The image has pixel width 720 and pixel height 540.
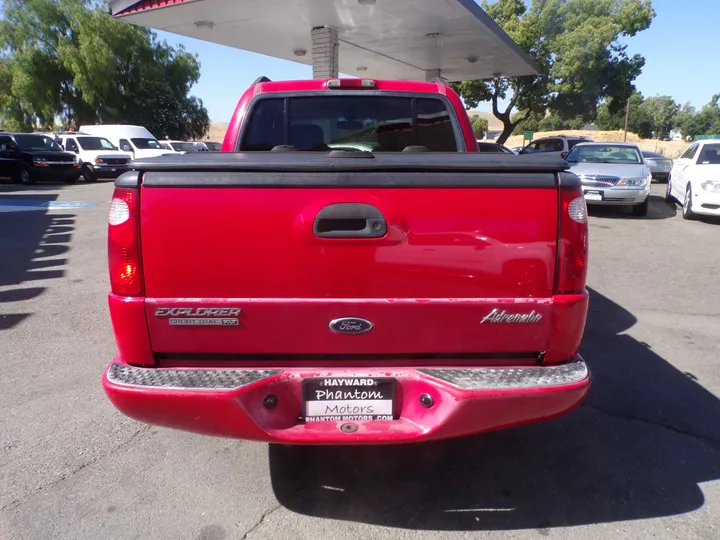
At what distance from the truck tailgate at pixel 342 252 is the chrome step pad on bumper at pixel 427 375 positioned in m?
0.16

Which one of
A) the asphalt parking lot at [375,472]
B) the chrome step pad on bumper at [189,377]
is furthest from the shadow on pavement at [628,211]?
the chrome step pad on bumper at [189,377]

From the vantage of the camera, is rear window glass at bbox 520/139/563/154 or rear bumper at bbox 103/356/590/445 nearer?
rear bumper at bbox 103/356/590/445

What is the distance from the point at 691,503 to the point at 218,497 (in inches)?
93.7

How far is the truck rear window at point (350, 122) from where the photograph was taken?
402 centimetres

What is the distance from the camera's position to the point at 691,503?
9.04 ft

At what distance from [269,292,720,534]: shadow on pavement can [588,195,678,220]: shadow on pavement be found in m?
9.47

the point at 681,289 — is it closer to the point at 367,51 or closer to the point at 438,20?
the point at 438,20

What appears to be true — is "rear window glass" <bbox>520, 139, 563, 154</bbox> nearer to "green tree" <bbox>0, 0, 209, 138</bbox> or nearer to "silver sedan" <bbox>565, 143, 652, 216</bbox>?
"silver sedan" <bbox>565, 143, 652, 216</bbox>

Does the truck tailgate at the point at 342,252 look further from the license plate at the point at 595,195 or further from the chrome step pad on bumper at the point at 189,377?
the license plate at the point at 595,195

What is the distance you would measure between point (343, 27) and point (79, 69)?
25.9m

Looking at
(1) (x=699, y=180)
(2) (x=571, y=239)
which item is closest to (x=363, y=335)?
(2) (x=571, y=239)

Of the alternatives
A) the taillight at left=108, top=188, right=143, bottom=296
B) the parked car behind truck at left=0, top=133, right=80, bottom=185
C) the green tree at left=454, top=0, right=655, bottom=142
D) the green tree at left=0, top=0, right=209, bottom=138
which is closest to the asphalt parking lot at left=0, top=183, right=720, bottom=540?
the taillight at left=108, top=188, right=143, bottom=296

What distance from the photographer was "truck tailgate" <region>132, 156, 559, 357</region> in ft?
7.25

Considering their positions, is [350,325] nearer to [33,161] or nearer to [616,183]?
[616,183]
